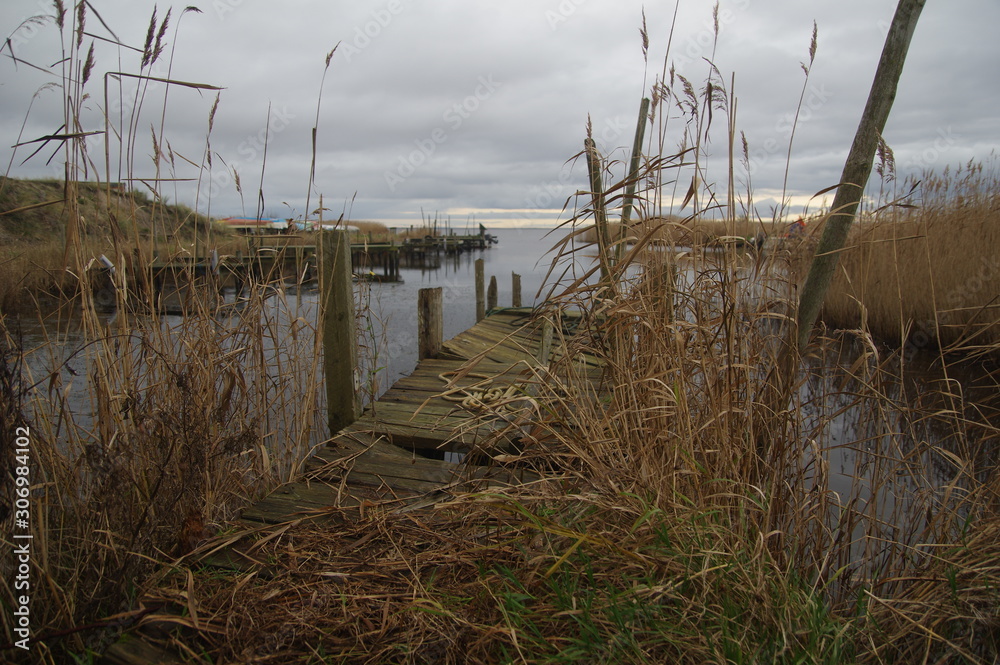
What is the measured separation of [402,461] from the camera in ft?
10.3

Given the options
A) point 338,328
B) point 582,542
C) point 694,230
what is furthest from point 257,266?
point 582,542

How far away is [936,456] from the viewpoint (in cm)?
479

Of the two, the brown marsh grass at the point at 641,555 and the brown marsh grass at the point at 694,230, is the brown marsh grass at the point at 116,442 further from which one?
the brown marsh grass at the point at 694,230

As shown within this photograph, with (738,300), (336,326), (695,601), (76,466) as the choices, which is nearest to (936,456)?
(738,300)

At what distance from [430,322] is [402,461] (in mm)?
2965

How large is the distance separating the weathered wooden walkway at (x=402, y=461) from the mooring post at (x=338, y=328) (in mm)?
188

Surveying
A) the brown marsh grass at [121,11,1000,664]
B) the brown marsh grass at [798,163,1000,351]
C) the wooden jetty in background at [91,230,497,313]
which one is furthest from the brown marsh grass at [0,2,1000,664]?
the brown marsh grass at [798,163,1000,351]

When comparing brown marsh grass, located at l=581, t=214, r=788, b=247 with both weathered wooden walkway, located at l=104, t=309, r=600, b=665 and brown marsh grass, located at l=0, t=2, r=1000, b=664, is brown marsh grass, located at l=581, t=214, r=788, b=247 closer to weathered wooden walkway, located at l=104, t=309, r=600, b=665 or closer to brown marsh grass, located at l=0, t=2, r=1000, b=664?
brown marsh grass, located at l=0, t=2, r=1000, b=664

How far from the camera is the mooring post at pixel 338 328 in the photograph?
3.65m

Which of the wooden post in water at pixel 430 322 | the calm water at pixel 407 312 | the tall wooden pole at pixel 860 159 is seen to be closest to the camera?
the tall wooden pole at pixel 860 159

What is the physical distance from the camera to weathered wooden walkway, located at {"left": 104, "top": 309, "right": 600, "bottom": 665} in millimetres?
2062

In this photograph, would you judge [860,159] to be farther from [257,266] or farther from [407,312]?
[407,312]

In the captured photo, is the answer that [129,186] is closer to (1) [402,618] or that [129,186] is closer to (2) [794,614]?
(1) [402,618]

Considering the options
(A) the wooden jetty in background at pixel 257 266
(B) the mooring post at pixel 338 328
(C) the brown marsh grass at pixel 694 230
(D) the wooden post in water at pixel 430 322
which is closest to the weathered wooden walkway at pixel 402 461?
(B) the mooring post at pixel 338 328
